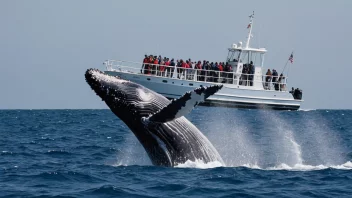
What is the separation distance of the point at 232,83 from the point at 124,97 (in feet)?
112

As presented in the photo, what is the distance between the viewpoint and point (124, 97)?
9922 mm

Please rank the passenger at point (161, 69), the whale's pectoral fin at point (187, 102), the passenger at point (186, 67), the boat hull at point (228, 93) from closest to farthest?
the whale's pectoral fin at point (187, 102) → the passenger at point (186, 67) → the passenger at point (161, 69) → the boat hull at point (228, 93)

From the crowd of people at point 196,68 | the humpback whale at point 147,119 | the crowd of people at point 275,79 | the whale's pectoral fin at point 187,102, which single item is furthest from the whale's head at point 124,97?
the crowd of people at point 275,79

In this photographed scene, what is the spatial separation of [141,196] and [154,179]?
43.9 inches

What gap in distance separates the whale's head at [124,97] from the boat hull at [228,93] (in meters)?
31.5

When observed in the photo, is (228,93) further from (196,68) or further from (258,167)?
(258,167)

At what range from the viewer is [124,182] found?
390 inches

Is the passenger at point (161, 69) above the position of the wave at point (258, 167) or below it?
above

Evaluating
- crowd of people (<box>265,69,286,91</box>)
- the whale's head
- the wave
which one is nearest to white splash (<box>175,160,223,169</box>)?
the wave

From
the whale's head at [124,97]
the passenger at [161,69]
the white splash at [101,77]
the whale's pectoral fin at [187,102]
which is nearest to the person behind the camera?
the whale's pectoral fin at [187,102]

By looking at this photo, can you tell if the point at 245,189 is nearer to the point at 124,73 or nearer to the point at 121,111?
the point at 121,111

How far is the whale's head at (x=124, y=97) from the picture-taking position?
389 inches

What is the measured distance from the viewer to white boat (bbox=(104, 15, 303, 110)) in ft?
138

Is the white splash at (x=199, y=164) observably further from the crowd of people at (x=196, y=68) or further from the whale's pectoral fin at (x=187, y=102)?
the crowd of people at (x=196, y=68)
